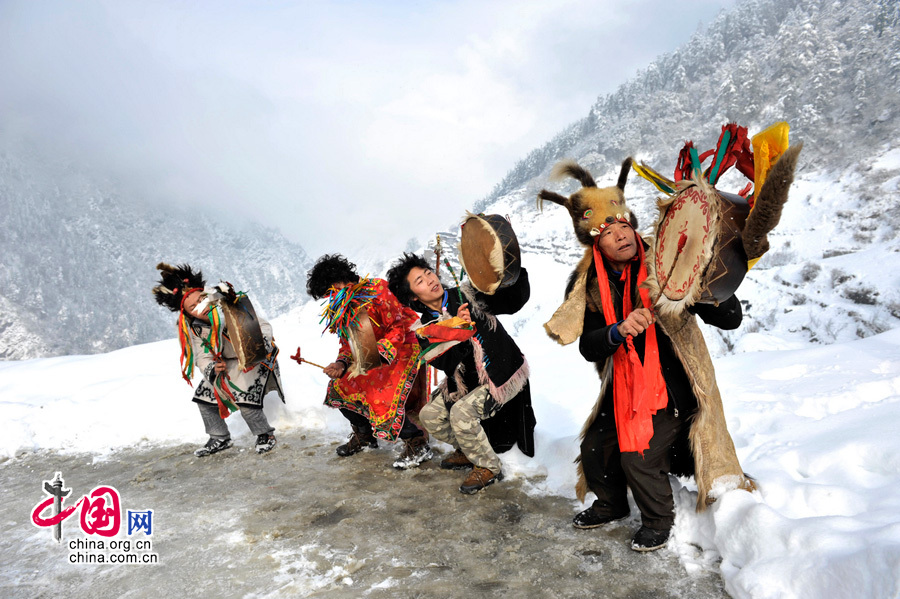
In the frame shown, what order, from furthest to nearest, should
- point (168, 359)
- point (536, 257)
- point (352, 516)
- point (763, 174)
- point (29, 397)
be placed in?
point (536, 257)
point (168, 359)
point (29, 397)
point (352, 516)
point (763, 174)

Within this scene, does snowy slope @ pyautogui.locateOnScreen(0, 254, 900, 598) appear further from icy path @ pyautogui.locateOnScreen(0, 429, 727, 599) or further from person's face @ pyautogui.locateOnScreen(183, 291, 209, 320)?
person's face @ pyautogui.locateOnScreen(183, 291, 209, 320)

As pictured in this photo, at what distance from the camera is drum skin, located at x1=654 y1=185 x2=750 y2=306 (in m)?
1.63

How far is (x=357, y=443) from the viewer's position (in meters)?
3.77

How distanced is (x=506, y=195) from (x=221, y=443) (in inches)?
2327

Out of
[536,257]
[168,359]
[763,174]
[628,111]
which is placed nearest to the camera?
[763,174]

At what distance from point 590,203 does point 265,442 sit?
11.1 ft

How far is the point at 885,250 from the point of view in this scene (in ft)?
48.6

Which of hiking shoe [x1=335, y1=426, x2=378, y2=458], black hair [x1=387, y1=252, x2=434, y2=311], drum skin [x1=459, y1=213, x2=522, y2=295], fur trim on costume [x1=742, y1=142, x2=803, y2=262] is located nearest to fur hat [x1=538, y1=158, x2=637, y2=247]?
drum skin [x1=459, y1=213, x2=522, y2=295]

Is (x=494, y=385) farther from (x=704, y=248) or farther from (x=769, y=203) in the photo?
(x=769, y=203)

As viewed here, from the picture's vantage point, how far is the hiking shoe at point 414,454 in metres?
3.31

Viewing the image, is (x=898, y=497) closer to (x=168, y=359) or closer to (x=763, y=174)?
(x=763, y=174)

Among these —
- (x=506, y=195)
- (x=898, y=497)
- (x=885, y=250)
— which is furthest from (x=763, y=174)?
(x=506, y=195)

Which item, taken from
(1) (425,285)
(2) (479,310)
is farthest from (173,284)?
(2) (479,310)

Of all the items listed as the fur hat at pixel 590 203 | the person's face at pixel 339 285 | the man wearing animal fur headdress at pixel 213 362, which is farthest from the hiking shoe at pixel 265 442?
the fur hat at pixel 590 203
